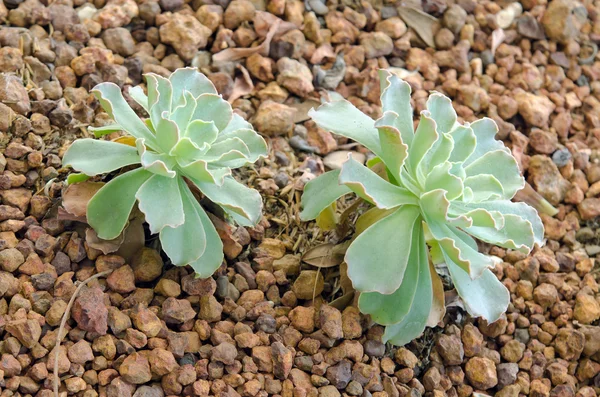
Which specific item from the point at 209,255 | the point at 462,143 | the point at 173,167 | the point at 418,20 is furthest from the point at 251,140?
the point at 418,20

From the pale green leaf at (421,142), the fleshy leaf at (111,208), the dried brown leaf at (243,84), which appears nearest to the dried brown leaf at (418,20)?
the dried brown leaf at (243,84)

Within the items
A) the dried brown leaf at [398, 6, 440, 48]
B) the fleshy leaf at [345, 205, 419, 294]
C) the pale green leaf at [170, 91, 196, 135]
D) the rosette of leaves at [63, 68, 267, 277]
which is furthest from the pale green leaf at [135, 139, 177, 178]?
the dried brown leaf at [398, 6, 440, 48]

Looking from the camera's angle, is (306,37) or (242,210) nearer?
(242,210)

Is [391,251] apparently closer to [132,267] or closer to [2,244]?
[132,267]

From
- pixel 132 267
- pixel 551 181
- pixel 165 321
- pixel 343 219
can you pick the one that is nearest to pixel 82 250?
pixel 132 267

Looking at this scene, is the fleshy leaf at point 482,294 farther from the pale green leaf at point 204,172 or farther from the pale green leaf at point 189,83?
the pale green leaf at point 189,83

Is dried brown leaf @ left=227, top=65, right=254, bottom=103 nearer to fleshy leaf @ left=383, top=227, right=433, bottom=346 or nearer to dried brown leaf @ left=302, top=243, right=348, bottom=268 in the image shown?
dried brown leaf @ left=302, top=243, right=348, bottom=268
